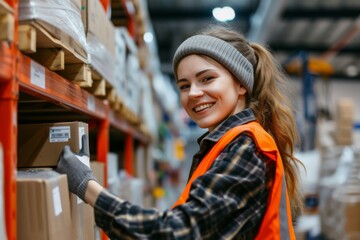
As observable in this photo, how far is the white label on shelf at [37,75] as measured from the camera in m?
1.94

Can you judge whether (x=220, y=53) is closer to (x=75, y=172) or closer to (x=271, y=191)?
(x=271, y=191)

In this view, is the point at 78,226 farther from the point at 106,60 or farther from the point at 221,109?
the point at 106,60

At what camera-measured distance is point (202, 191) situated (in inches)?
70.2

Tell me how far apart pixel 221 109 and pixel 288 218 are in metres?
0.59

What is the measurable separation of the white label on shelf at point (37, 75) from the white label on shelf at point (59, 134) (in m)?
0.43

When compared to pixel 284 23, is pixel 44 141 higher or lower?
lower

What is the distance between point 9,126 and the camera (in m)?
1.72

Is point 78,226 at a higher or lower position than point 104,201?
lower

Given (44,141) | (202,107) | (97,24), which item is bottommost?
(44,141)

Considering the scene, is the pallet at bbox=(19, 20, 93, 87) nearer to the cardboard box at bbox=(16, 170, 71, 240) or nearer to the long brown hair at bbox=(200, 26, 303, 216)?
the cardboard box at bbox=(16, 170, 71, 240)

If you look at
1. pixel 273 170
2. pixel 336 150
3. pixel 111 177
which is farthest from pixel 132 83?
pixel 336 150

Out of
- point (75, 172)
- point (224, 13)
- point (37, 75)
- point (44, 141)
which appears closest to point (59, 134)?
point (44, 141)

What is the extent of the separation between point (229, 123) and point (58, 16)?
3.02 ft

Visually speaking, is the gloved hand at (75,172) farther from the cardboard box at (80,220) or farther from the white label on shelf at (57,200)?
the cardboard box at (80,220)
